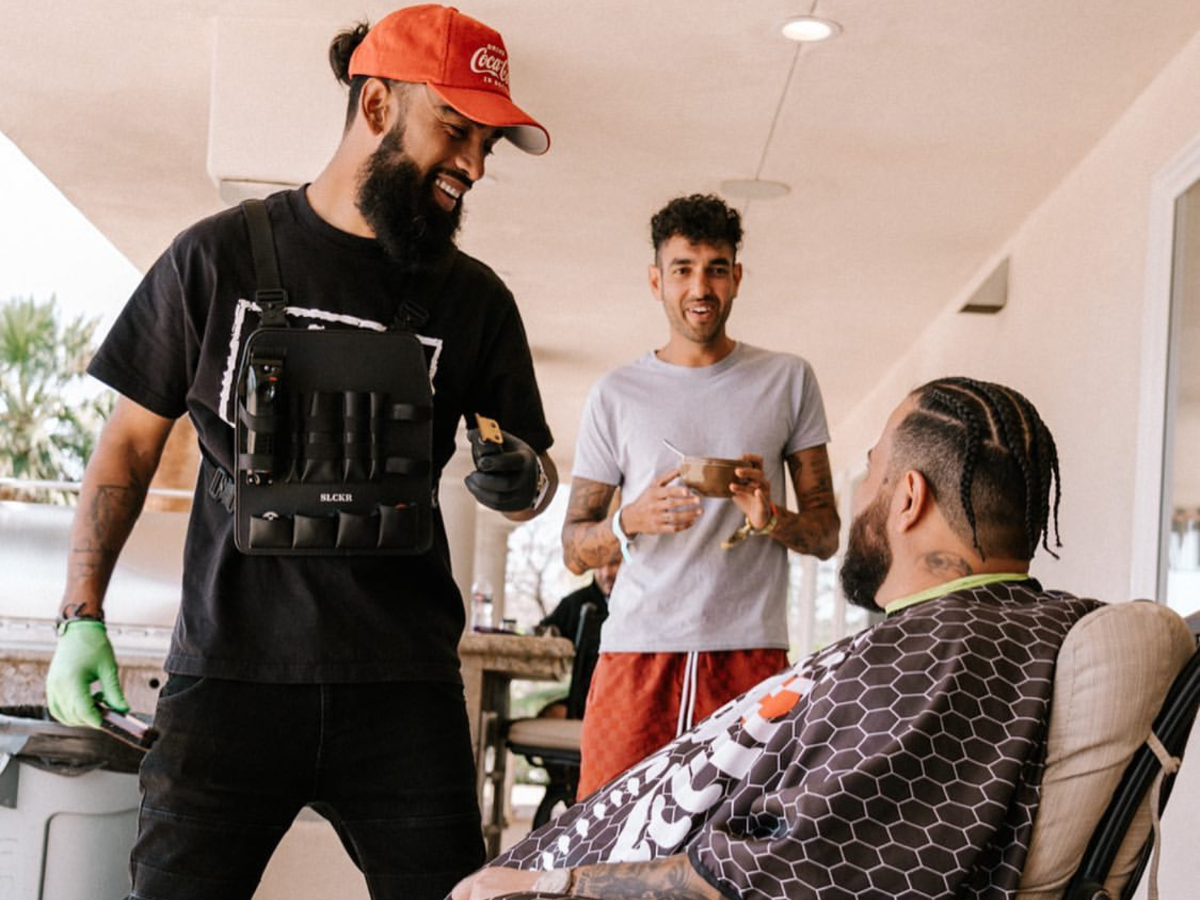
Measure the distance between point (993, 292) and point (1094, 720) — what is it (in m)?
5.22

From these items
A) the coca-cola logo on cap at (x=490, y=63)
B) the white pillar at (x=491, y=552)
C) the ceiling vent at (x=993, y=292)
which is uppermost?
the ceiling vent at (x=993, y=292)

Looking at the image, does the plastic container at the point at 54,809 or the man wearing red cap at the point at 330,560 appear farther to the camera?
the plastic container at the point at 54,809

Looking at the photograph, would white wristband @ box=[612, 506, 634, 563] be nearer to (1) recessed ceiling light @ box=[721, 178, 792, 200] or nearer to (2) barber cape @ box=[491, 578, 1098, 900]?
(2) barber cape @ box=[491, 578, 1098, 900]

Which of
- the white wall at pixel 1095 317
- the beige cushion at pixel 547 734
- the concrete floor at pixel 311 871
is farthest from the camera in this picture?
the beige cushion at pixel 547 734

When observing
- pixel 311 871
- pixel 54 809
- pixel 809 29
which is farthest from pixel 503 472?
pixel 809 29

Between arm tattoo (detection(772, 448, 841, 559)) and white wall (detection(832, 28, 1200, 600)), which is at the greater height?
white wall (detection(832, 28, 1200, 600))

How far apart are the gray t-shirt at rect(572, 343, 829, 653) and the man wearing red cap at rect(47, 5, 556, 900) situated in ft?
2.15

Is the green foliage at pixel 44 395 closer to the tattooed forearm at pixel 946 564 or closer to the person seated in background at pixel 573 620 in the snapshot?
the person seated in background at pixel 573 620

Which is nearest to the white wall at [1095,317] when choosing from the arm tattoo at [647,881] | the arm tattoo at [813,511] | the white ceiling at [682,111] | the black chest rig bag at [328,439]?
the white ceiling at [682,111]

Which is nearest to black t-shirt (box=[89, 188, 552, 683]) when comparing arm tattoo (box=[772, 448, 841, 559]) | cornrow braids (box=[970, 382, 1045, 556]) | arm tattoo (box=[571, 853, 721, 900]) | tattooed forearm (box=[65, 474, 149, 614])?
tattooed forearm (box=[65, 474, 149, 614])

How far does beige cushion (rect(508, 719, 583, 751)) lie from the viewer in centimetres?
480

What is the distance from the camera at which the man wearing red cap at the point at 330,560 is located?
1.76m

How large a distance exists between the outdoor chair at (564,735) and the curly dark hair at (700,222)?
7.39 ft

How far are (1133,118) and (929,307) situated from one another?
2948 millimetres
